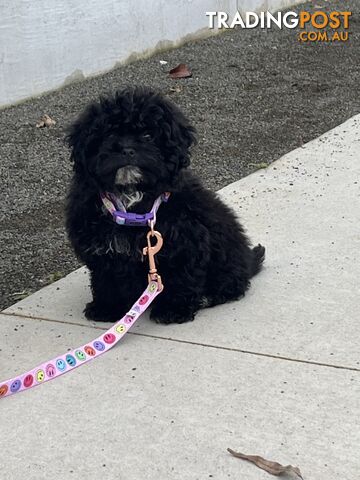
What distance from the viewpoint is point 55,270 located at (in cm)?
550

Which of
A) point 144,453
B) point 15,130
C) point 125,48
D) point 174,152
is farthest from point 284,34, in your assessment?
point 144,453

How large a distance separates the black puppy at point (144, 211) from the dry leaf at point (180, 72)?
18.0 feet

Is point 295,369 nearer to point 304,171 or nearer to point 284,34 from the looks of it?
point 304,171

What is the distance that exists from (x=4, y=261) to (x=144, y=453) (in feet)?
8.11

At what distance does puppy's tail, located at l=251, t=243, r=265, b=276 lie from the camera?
16.7ft

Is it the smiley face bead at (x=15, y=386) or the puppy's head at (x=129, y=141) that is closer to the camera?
the smiley face bead at (x=15, y=386)

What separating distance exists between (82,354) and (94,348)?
8 centimetres

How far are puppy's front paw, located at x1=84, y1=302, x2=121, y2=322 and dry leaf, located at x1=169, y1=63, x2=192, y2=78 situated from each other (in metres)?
5.93

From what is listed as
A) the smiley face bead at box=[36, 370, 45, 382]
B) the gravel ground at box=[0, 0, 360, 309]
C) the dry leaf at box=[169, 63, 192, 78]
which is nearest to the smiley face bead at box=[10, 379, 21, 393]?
the smiley face bead at box=[36, 370, 45, 382]

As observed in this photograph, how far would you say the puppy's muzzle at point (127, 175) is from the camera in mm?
4133

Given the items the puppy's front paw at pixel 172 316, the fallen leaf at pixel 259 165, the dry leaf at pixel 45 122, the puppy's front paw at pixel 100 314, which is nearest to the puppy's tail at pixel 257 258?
the puppy's front paw at pixel 172 316

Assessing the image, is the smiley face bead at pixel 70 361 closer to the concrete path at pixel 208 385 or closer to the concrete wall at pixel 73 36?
the concrete path at pixel 208 385

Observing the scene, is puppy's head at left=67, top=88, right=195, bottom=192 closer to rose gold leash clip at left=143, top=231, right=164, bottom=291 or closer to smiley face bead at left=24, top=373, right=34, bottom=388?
rose gold leash clip at left=143, top=231, right=164, bottom=291

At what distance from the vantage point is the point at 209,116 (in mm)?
8805
